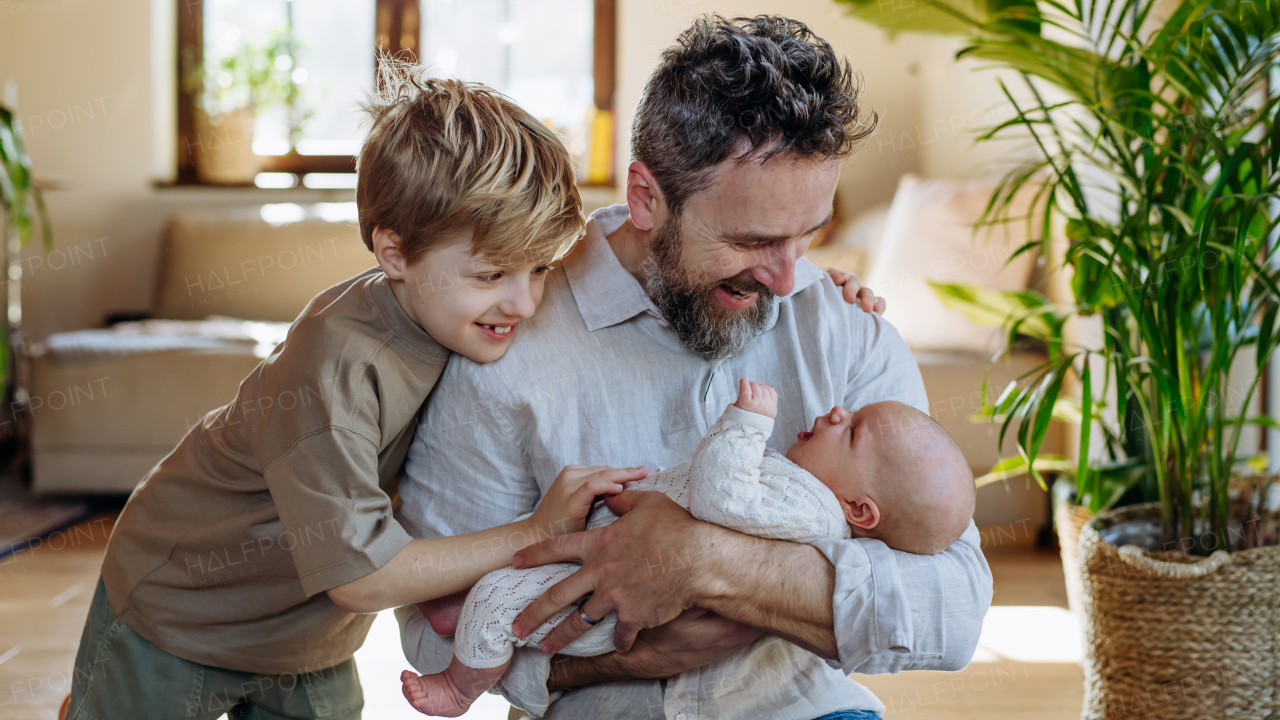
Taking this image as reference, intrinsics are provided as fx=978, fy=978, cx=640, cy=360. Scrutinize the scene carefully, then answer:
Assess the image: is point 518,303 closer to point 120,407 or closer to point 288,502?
point 288,502

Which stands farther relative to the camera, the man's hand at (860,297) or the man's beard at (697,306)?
the man's hand at (860,297)

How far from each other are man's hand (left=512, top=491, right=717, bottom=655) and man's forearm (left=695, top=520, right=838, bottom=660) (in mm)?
18

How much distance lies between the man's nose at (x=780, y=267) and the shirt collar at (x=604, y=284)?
0.02 m

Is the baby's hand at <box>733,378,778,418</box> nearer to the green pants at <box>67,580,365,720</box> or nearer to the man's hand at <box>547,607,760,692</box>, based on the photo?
the man's hand at <box>547,607,760,692</box>

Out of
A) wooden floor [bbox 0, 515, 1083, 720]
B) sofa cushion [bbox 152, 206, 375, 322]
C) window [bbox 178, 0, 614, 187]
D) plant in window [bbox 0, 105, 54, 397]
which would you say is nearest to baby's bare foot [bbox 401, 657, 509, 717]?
wooden floor [bbox 0, 515, 1083, 720]

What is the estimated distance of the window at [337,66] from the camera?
461 cm

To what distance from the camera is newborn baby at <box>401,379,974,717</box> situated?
3.37 feet

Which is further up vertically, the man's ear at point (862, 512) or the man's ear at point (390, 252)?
the man's ear at point (390, 252)

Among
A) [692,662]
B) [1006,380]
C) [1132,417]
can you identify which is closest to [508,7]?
[1006,380]

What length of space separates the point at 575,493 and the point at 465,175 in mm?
369

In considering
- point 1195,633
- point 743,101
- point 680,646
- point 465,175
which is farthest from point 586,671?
point 1195,633

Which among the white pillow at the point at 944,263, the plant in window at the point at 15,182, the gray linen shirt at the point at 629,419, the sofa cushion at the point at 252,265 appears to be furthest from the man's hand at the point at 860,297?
the sofa cushion at the point at 252,265

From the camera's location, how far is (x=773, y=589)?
101 centimetres

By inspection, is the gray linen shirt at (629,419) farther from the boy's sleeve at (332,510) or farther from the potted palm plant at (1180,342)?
the potted palm plant at (1180,342)
